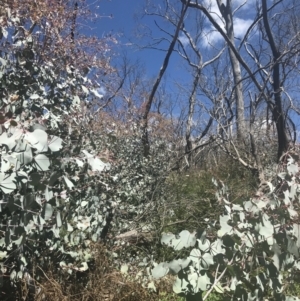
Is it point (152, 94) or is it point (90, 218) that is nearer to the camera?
point (90, 218)

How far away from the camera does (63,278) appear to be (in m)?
3.15

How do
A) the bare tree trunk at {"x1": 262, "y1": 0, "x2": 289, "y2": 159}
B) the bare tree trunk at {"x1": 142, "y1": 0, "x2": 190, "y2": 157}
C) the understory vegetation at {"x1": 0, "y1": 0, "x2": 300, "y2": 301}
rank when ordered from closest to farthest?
1. the understory vegetation at {"x1": 0, "y1": 0, "x2": 300, "y2": 301}
2. the bare tree trunk at {"x1": 262, "y1": 0, "x2": 289, "y2": 159}
3. the bare tree trunk at {"x1": 142, "y1": 0, "x2": 190, "y2": 157}

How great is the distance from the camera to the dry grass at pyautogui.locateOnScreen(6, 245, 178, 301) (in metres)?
2.81

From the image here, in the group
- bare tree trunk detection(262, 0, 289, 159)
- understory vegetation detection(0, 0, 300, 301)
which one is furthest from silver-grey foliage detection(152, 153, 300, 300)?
bare tree trunk detection(262, 0, 289, 159)

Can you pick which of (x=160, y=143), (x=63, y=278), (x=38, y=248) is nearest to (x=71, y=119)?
(x=38, y=248)

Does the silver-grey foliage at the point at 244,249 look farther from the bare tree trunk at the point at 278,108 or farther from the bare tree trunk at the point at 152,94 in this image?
the bare tree trunk at the point at 152,94

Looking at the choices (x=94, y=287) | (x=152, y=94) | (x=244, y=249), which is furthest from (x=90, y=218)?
(x=152, y=94)

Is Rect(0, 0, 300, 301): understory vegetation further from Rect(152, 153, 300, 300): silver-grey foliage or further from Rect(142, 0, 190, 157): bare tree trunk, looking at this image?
Rect(142, 0, 190, 157): bare tree trunk

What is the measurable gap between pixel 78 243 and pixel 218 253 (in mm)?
1837

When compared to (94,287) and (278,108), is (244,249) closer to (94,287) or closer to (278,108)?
(94,287)

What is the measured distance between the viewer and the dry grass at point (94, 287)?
281 cm

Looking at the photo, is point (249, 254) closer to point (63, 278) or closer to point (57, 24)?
point (63, 278)

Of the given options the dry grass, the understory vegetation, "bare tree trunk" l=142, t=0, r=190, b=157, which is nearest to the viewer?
the understory vegetation

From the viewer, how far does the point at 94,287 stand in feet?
10.0
